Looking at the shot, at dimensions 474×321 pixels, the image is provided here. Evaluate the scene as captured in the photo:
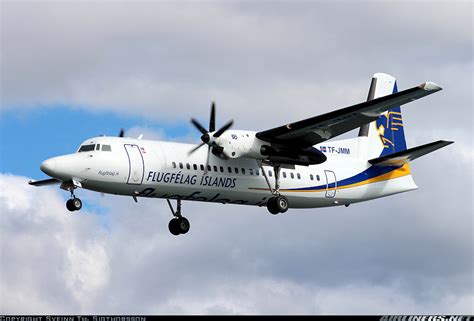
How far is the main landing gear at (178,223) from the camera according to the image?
29484 mm

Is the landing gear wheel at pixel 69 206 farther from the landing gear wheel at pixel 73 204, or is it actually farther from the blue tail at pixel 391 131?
the blue tail at pixel 391 131

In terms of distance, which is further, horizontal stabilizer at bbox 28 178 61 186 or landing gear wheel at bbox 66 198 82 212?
horizontal stabilizer at bbox 28 178 61 186

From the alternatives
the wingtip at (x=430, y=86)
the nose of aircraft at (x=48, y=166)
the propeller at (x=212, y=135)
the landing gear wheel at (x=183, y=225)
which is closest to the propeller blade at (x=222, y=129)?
the propeller at (x=212, y=135)

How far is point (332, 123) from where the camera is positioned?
27844mm

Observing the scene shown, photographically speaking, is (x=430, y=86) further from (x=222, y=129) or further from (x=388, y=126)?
(x=388, y=126)

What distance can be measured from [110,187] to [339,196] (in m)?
8.67

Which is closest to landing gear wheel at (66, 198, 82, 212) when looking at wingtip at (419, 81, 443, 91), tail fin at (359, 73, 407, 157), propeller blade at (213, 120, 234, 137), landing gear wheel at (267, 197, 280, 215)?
propeller blade at (213, 120, 234, 137)

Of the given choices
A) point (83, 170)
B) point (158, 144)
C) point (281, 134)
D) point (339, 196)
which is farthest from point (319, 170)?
point (83, 170)

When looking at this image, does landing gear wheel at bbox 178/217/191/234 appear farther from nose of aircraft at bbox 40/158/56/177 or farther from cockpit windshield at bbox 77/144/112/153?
nose of aircraft at bbox 40/158/56/177

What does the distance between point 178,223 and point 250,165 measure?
121 inches

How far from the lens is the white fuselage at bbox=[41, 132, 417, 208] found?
86.0 feet

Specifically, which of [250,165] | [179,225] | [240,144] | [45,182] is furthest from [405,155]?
[45,182]

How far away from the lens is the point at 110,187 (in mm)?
26391

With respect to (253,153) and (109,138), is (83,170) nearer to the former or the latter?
(109,138)
